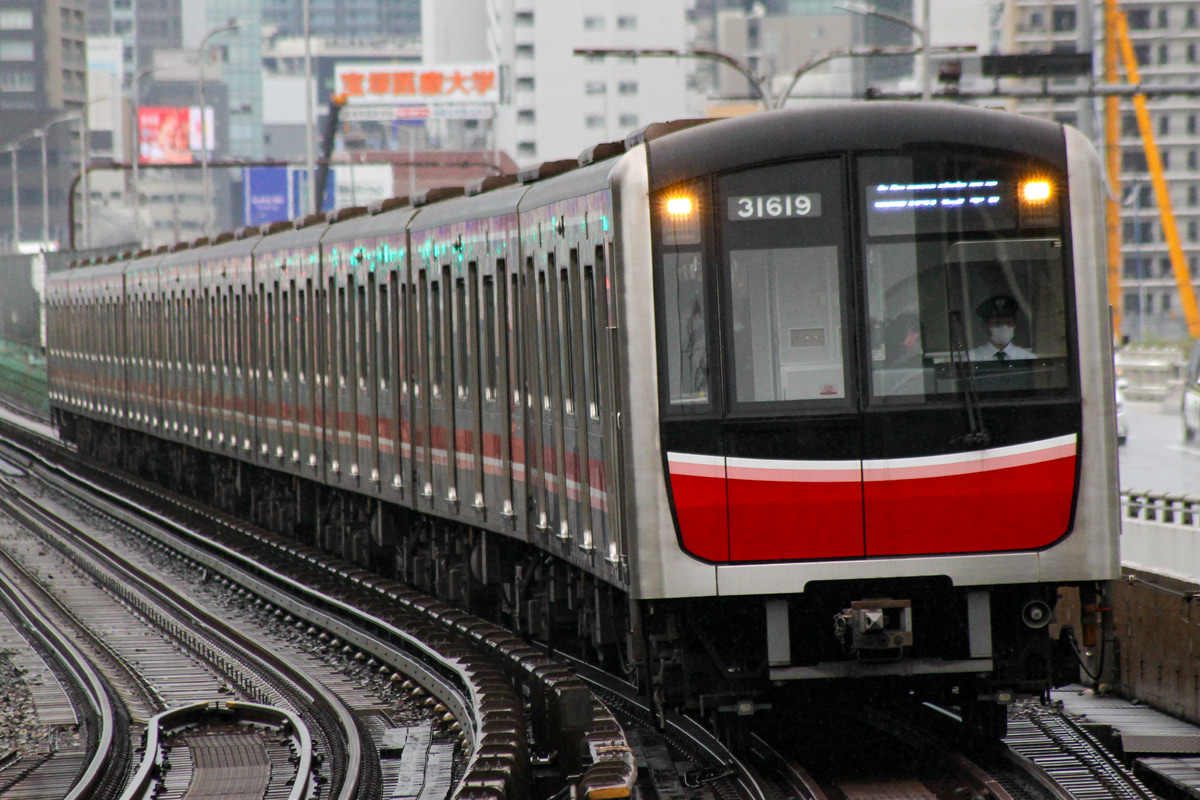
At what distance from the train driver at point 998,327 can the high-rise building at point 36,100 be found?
437ft

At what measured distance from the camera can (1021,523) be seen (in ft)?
29.8

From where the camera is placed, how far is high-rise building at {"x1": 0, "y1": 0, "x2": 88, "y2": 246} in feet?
456

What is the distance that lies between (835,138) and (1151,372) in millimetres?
42522

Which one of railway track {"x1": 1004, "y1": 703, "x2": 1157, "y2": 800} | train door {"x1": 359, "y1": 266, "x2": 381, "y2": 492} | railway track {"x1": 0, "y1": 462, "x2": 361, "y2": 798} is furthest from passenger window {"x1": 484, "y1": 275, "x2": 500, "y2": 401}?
railway track {"x1": 1004, "y1": 703, "x2": 1157, "y2": 800}

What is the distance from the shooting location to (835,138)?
30.0 ft

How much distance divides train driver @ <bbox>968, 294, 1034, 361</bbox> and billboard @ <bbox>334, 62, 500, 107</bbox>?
112 meters

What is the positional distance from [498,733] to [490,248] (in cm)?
436

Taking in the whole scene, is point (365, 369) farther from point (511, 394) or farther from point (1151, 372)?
point (1151, 372)

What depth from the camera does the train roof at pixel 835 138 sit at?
9.11 m

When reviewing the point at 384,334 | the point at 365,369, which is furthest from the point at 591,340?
the point at 365,369

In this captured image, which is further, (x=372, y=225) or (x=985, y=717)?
(x=372, y=225)

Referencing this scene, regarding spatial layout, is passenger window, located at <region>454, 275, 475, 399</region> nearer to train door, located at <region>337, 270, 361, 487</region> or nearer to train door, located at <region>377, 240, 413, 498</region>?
train door, located at <region>377, 240, 413, 498</region>

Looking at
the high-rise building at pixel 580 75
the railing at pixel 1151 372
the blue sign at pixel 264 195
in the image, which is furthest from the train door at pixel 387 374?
the high-rise building at pixel 580 75

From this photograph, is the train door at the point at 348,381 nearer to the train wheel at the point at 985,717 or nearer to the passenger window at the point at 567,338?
the passenger window at the point at 567,338
